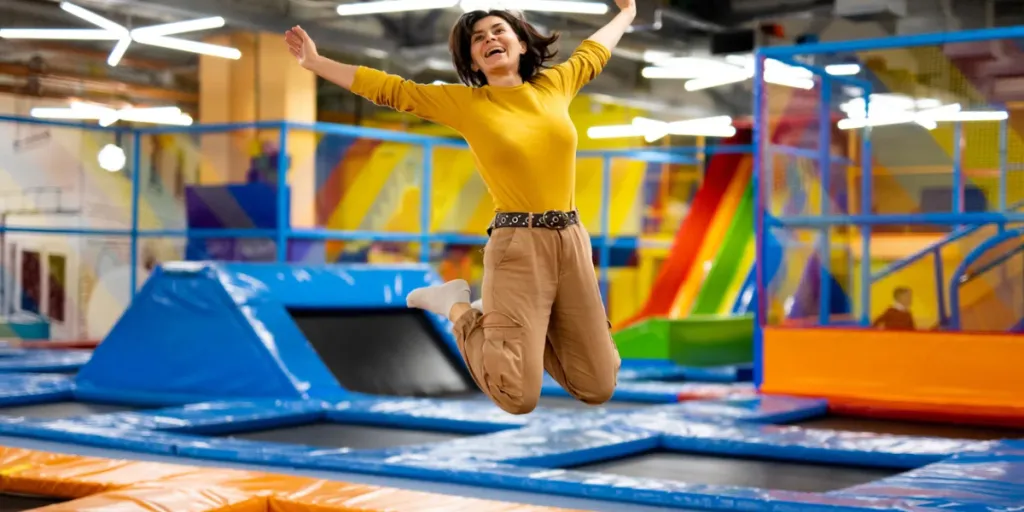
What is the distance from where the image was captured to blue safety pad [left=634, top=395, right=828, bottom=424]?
5383 millimetres

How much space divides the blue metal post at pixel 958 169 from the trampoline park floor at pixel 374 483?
326 cm

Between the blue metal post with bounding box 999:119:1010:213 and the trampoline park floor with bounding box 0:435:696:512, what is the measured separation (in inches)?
123

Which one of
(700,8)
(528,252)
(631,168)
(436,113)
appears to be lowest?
(528,252)

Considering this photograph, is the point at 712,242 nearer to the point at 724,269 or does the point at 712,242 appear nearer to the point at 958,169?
the point at 724,269

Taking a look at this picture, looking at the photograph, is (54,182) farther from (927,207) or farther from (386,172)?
(927,207)

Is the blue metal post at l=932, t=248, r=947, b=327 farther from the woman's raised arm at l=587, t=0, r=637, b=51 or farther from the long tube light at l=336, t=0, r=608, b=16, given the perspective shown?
the woman's raised arm at l=587, t=0, r=637, b=51

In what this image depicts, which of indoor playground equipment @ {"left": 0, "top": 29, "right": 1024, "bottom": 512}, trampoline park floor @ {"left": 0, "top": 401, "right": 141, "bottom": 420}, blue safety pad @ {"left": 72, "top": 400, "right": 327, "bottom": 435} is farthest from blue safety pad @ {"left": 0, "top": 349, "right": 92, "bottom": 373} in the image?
blue safety pad @ {"left": 72, "top": 400, "right": 327, "bottom": 435}

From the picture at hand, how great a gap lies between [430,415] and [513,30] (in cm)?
294

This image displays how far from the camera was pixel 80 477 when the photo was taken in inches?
144

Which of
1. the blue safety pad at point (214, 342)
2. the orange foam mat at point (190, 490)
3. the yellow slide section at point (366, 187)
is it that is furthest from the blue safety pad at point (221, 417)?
the yellow slide section at point (366, 187)

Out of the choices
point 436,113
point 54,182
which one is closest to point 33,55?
point 54,182

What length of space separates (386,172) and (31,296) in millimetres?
3797

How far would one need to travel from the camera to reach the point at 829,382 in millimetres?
6340

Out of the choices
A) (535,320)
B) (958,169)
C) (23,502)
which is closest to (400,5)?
(958,169)
